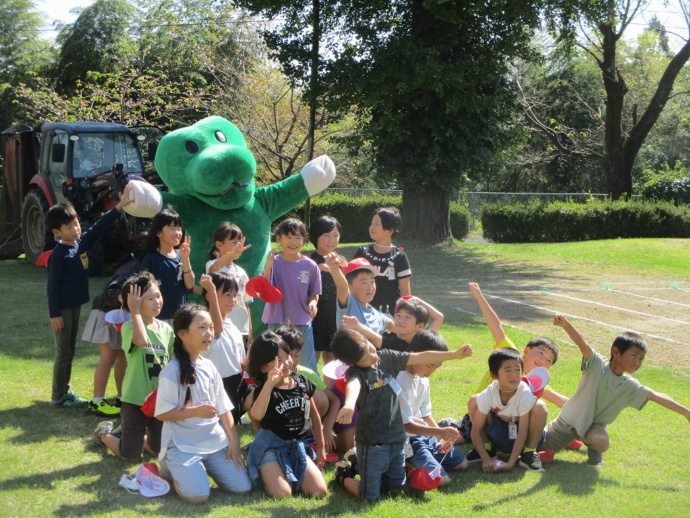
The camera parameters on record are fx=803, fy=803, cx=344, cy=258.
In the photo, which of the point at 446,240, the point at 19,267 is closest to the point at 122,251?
the point at 19,267

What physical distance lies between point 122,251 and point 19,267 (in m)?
2.82

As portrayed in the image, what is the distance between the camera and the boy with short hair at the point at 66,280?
219 inches

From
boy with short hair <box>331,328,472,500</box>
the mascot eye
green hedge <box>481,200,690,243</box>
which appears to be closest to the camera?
boy with short hair <box>331,328,472,500</box>

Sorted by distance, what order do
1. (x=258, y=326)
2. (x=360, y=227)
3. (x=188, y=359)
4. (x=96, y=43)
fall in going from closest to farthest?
1. (x=188, y=359)
2. (x=258, y=326)
3. (x=360, y=227)
4. (x=96, y=43)

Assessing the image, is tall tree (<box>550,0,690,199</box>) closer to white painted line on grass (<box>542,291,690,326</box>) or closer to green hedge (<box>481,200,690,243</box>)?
green hedge (<box>481,200,690,243</box>)

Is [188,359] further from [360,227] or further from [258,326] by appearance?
[360,227]

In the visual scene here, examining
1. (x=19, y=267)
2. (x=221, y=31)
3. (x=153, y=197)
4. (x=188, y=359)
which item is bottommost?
(x=19, y=267)

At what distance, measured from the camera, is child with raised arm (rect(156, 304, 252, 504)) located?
4207 millimetres

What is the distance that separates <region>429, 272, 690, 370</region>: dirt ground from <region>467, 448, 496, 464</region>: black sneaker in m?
3.50

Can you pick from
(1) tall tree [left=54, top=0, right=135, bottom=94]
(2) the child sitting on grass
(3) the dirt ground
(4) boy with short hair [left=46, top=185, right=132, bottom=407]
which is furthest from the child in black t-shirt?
(1) tall tree [left=54, top=0, right=135, bottom=94]

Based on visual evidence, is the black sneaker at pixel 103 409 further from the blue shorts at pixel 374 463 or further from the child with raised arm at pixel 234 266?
the blue shorts at pixel 374 463

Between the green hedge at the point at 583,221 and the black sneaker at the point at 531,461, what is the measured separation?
54.2 feet

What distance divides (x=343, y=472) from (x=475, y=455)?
3.20 ft

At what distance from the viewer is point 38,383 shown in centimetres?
640
